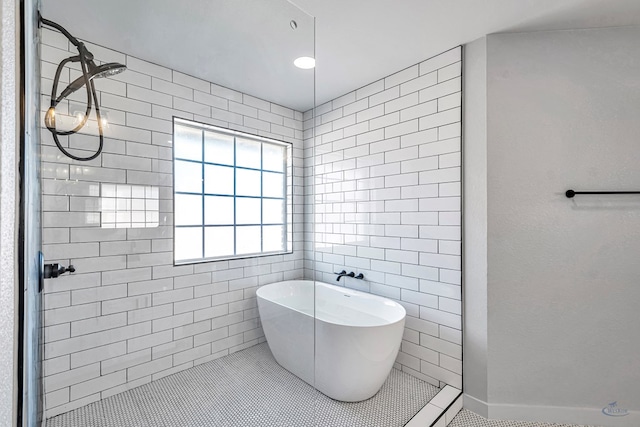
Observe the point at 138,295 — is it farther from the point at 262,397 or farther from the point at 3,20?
the point at 3,20

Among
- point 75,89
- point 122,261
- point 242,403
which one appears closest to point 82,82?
point 75,89

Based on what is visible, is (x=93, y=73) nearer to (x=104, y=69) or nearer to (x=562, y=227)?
(x=104, y=69)

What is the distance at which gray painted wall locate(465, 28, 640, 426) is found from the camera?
1910 mm

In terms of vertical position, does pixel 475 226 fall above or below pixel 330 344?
above

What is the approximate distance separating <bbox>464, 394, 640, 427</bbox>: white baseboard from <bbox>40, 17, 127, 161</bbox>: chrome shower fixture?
9.53 ft

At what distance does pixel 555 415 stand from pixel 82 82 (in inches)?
137

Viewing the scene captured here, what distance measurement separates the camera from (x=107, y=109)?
1.57 meters

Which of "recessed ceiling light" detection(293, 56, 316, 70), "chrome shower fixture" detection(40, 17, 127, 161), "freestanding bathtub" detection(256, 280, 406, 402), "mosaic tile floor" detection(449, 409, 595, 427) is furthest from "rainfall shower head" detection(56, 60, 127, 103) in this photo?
"mosaic tile floor" detection(449, 409, 595, 427)

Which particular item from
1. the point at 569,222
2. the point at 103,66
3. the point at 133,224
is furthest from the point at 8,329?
the point at 569,222

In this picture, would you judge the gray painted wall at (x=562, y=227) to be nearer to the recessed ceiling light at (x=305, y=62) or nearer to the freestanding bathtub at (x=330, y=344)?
the freestanding bathtub at (x=330, y=344)

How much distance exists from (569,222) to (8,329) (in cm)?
261

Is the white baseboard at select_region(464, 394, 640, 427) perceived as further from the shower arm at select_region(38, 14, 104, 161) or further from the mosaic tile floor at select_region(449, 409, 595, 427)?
the shower arm at select_region(38, 14, 104, 161)

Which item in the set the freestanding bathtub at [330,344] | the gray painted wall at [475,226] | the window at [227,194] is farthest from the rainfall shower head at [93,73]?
the gray painted wall at [475,226]

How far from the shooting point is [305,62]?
2.24 m
